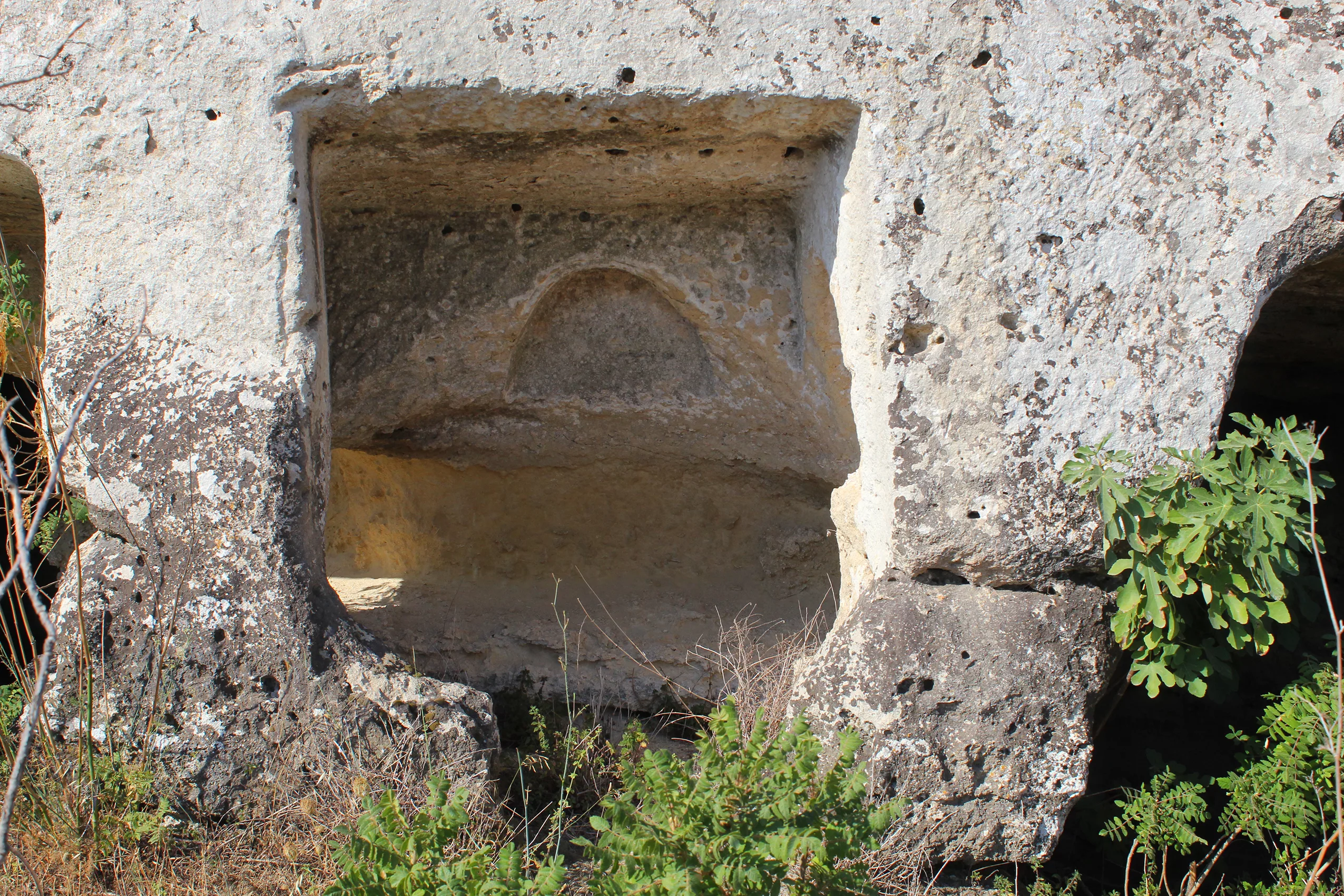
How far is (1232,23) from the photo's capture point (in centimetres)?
247

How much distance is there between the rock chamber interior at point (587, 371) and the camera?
2734mm

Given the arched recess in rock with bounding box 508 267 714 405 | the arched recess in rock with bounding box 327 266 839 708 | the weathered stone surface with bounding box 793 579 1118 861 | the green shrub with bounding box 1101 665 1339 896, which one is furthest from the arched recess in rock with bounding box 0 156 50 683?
the green shrub with bounding box 1101 665 1339 896

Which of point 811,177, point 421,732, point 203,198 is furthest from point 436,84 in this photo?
point 421,732

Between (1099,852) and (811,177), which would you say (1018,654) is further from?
(811,177)

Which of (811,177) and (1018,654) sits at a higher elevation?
(811,177)

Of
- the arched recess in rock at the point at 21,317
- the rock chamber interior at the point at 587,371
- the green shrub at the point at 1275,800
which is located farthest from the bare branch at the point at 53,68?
the green shrub at the point at 1275,800

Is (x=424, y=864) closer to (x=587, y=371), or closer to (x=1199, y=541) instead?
(x=1199, y=541)

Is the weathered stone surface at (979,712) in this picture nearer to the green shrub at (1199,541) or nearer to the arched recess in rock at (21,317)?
the green shrub at (1199,541)

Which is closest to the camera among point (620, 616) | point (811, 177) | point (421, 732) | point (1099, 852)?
point (421, 732)

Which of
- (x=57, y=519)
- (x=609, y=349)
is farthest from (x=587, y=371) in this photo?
(x=57, y=519)

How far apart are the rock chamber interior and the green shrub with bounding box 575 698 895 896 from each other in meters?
1.46

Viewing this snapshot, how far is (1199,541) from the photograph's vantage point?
221 centimetres

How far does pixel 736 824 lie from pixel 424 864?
55cm

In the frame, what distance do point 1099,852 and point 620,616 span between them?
182 centimetres
